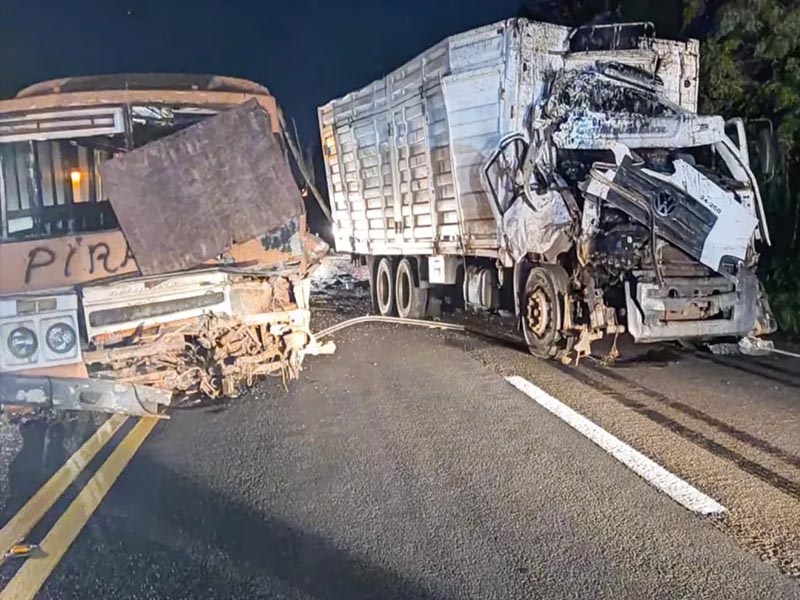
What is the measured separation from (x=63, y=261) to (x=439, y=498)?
335cm

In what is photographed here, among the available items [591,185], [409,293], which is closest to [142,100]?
[591,185]

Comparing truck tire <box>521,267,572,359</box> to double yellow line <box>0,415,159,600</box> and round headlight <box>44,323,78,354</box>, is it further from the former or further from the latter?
round headlight <box>44,323,78,354</box>

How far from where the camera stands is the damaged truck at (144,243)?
5.79 meters

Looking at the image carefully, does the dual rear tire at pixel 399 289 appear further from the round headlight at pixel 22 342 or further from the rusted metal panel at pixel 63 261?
the round headlight at pixel 22 342

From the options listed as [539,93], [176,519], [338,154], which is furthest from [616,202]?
[338,154]

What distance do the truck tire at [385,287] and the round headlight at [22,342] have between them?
8.26 m

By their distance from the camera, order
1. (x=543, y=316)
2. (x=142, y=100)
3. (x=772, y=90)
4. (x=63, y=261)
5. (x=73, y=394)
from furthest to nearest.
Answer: (x=772, y=90)
(x=543, y=316)
(x=142, y=100)
(x=63, y=261)
(x=73, y=394)

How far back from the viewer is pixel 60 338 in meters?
5.77

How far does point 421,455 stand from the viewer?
218 inches

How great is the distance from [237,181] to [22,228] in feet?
5.43

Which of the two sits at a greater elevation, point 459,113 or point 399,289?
point 459,113

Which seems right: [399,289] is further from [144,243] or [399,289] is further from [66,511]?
[66,511]

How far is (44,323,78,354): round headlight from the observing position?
5.74 m

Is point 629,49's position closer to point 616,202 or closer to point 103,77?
point 616,202
